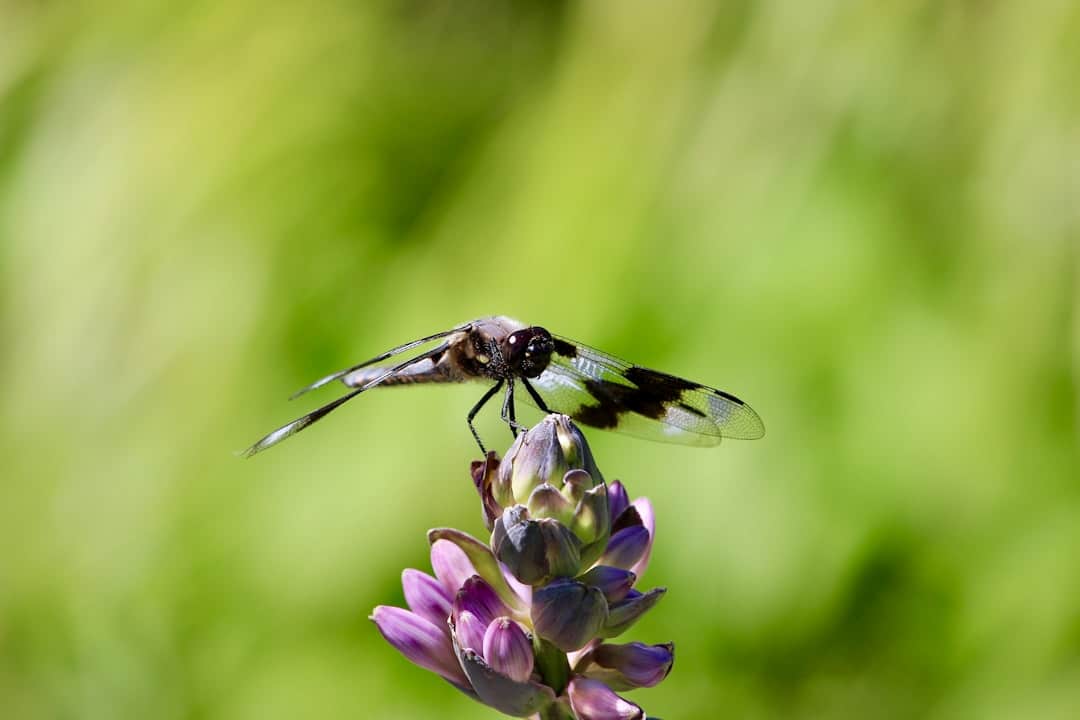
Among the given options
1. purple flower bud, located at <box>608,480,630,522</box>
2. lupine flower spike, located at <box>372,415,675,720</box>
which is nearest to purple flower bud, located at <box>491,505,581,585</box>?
lupine flower spike, located at <box>372,415,675,720</box>

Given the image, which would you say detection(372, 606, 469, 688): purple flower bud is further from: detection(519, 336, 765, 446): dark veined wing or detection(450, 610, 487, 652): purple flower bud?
detection(519, 336, 765, 446): dark veined wing

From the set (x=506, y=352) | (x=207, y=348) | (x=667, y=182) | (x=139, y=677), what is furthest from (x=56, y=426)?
(x=506, y=352)

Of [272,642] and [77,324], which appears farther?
[77,324]

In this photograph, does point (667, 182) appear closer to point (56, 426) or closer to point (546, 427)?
point (56, 426)

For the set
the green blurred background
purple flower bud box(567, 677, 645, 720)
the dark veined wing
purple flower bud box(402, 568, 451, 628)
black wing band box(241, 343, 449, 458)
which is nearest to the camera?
purple flower bud box(567, 677, 645, 720)

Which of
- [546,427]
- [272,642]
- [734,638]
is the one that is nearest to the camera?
[546,427]

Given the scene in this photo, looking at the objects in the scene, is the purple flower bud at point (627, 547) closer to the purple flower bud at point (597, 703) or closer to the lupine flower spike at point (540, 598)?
the lupine flower spike at point (540, 598)

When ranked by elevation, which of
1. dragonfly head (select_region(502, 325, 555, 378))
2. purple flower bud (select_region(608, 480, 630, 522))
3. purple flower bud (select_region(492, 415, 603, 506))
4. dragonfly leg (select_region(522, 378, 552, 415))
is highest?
dragonfly leg (select_region(522, 378, 552, 415))
